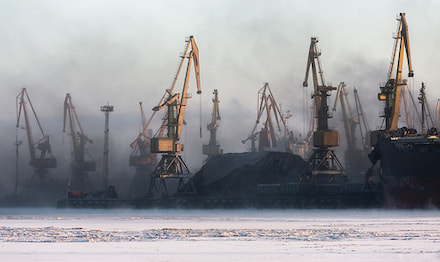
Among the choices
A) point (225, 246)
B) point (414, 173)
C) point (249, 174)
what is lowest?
point (225, 246)

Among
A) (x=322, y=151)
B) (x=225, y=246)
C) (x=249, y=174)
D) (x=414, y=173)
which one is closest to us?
(x=225, y=246)

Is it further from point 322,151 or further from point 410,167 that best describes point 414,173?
point 322,151

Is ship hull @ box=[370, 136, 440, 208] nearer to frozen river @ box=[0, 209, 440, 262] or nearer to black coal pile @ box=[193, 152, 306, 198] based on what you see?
black coal pile @ box=[193, 152, 306, 198]

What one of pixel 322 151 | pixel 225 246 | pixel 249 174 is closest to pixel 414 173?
pixel 322 151

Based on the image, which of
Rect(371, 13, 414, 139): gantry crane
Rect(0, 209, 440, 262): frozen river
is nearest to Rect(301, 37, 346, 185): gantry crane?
Rect(371, 13, 414, 139): gantry crane

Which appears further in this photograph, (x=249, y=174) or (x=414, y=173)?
(x=249, y=174)

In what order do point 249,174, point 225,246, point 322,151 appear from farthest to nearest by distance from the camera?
point 249,174 < point 322,151 < point 225,246

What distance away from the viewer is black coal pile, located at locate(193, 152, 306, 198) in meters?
141

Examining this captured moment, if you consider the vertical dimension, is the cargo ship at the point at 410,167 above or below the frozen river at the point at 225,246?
above

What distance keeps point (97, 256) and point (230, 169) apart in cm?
11854

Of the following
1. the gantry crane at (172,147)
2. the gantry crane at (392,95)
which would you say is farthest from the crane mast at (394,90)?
the gantry crane at (172,147)

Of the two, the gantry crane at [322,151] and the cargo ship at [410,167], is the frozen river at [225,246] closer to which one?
the cargo ship at [410,167]

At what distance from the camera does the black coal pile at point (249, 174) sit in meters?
141

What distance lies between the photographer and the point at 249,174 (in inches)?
5586
